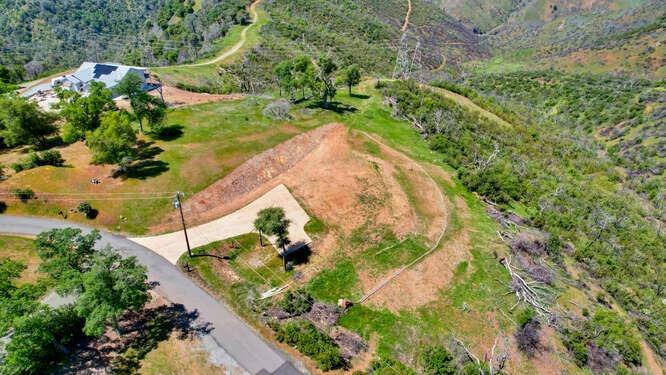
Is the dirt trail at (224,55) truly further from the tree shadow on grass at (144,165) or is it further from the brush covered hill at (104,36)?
the tree shadow on grass at (144,165)

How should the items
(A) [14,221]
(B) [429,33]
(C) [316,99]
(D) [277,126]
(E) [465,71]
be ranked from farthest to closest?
1. (B) [429,33]
2. (E) [465,71]
3. (C) [316,99]
4. (D) [277,126]
5. (A) [14,221]

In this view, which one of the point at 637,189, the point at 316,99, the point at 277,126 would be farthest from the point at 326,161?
the point at 637,189

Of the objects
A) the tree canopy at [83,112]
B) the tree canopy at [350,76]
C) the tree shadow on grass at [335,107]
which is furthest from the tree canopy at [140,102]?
the tree canopy at [350,76]

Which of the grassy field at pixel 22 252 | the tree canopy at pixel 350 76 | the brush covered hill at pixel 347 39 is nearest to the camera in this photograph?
the grassy field at pixel 22 252

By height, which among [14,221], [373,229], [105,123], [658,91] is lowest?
[14,221]

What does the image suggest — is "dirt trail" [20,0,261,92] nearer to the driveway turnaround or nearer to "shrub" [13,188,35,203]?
"shrub" [13,188,35,203]

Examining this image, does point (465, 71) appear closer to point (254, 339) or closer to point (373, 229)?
point (373, 229)
